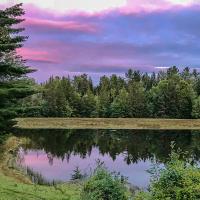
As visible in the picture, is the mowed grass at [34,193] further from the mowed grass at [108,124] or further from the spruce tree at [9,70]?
the mowed grass at [108,124]

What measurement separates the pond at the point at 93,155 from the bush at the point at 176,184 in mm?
20100

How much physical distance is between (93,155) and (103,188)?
142 feet

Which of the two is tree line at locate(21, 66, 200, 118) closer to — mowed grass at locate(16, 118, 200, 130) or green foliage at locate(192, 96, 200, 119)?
green foliage at locate(192, 96, 200, 119)

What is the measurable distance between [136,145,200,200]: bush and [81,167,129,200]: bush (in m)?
1.14

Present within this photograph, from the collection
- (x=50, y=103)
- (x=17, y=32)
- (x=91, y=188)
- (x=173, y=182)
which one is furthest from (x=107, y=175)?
(x=50, y=103)

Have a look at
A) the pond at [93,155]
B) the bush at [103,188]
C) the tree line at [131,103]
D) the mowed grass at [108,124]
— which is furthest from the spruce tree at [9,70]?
the tree line at [131,103]

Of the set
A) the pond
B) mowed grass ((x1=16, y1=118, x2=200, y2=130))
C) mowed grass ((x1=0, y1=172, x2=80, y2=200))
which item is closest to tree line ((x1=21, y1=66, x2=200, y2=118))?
mowed grass ((x1=16, y1=118, x2=200, y2=130))

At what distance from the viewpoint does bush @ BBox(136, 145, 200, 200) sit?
1368 cm

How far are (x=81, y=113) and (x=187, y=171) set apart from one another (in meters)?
128

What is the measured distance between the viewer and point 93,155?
5859 centimetres

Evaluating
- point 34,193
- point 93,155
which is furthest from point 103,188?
point 93,155

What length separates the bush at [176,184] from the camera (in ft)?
44.9

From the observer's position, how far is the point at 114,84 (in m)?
169

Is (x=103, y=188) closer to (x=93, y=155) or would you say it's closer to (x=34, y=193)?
(x=34, y=193)
